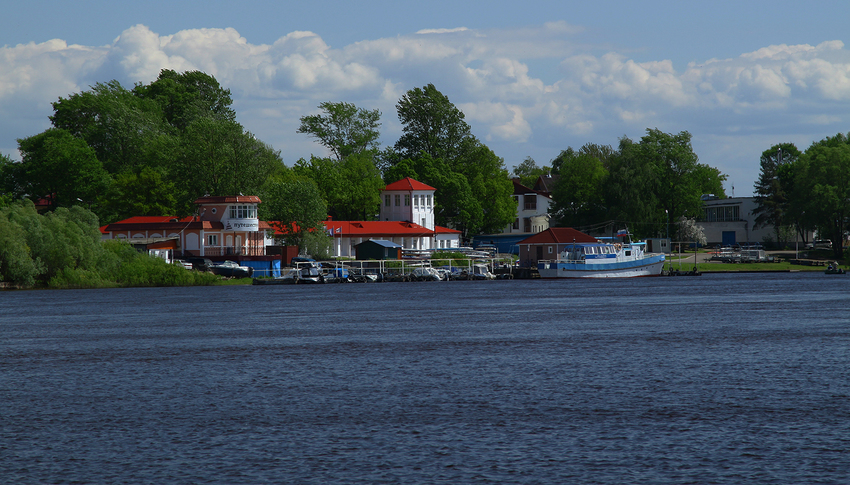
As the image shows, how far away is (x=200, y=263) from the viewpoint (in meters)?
97.7

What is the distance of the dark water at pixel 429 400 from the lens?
1684cm

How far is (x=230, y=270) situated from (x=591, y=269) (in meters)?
40.3

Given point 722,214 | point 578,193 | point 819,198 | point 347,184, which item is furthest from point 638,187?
point 347,184

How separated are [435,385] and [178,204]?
91194 mm

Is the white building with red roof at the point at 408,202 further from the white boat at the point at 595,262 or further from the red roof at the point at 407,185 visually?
the white boat at the point at 595,262

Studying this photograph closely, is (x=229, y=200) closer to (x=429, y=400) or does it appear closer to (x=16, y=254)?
(x=16, y=254)

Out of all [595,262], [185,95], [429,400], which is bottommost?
[429,400]

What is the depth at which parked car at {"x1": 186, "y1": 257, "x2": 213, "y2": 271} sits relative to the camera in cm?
9700

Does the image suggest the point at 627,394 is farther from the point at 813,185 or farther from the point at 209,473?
the point at 813,185

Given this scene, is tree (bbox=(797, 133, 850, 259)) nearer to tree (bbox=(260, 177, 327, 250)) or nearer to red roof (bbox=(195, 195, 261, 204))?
tree (bbox=(260, 177, 327, 250))


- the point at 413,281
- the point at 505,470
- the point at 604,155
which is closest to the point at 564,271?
the point at 413,281

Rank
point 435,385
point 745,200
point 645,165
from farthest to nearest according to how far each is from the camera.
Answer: point 745,200 < point 645,165 < point 435,385

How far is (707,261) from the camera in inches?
4911

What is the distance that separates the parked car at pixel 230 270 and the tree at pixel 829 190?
72.6 meters
